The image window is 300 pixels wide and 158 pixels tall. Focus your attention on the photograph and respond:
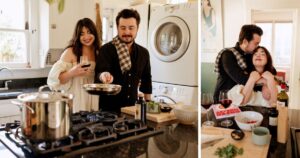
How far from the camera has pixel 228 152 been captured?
28.5 inches

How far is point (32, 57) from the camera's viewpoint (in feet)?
6.07

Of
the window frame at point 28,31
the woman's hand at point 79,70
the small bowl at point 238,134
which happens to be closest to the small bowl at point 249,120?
the small bowl at point 238,134

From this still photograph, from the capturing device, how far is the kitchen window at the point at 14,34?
5.60ft

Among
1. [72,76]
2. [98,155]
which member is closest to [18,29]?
[72,76]

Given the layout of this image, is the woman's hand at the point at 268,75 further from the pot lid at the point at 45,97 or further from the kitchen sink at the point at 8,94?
the kitchen sink at the point at 8,94

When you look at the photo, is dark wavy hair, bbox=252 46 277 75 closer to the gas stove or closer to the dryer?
the gas stove

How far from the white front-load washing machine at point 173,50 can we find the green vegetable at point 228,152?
0.93 metres

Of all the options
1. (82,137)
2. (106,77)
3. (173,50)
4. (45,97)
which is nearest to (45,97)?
(45,97)

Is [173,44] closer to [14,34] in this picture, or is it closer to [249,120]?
[14,34]

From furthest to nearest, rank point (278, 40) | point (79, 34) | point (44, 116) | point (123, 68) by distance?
1. point (79, 34)
2. point (123, 68)
3. point (44, 116)
4. point (278, 40)

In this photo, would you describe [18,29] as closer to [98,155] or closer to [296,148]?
[98,155]

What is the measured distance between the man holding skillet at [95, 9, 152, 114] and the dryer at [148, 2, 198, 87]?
0.09 metres

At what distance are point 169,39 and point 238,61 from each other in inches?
47.2

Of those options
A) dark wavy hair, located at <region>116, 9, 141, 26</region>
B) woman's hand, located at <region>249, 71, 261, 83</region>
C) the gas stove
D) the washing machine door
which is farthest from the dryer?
woman's hand, located at <region>249, 71, 261, 83</region>
